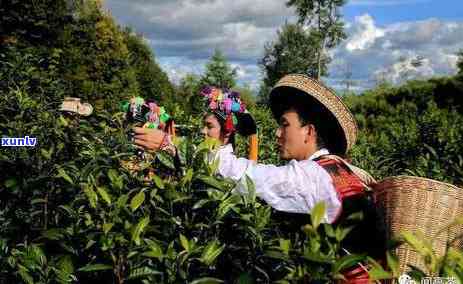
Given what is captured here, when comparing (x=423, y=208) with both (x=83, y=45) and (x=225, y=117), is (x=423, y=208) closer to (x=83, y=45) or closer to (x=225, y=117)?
(x=225, y=117)

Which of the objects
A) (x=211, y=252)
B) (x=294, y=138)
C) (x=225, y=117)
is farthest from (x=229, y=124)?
(x=211, y=252)

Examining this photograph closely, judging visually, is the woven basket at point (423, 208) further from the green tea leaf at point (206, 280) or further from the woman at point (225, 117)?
the woman at point (225, 117)

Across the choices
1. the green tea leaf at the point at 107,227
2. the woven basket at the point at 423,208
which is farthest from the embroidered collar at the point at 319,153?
the green tea leaf at the point at 107,227

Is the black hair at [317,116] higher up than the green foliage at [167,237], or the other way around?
the black hair at [317,116]

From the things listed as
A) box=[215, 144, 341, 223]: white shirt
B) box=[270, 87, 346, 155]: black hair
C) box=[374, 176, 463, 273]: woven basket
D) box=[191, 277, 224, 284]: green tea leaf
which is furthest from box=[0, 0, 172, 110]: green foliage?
box=[191, 277, 224, 284]: green tea leaf

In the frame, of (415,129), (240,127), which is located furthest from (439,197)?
(415,129)

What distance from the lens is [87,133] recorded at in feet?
9.72

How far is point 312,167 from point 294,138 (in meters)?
0.37

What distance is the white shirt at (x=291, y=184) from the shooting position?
232 cm

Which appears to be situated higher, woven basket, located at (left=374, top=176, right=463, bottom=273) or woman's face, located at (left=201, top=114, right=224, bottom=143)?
woven basket, located at (left=374, top=176, right=463, bottom=273)

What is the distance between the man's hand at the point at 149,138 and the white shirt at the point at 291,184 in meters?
0.22

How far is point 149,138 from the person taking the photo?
235cm

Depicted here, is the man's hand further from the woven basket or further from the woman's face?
the woman's face

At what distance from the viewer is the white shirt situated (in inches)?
91.4
